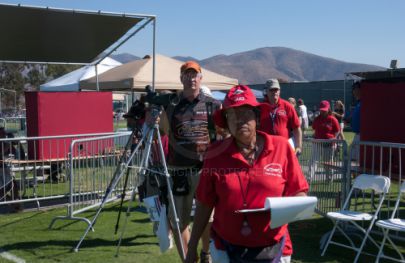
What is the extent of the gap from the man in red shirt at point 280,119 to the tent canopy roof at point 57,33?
3.09 m

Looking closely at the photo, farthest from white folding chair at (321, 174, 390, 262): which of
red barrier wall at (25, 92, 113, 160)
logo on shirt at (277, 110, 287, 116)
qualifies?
red barrier wall at (25, 92, 113, 160)

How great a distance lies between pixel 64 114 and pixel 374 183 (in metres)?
7.64

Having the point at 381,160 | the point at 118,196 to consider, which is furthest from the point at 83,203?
the point at 381,160

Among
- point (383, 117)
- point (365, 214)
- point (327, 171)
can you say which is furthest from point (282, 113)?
point (365, 214)

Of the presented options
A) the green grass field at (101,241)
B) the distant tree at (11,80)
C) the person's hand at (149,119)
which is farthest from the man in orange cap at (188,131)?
the distant tree at (11,80)

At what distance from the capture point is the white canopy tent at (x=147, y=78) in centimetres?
1268

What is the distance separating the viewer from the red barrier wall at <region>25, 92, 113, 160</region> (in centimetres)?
1096

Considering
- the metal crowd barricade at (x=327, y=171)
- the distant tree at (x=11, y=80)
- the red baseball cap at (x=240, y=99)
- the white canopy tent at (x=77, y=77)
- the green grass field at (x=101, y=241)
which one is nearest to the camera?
the red baseball cap at (x=240, y=99)

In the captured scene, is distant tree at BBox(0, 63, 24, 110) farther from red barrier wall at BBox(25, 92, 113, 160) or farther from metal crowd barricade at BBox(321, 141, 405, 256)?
metal crowd barricade at BBox(321, 141, 405, 256)

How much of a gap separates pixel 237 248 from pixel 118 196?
19.2 ft

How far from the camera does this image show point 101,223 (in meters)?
7.50

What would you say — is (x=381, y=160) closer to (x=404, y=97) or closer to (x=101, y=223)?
(x=404, y=97)

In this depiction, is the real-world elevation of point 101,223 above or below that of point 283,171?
below

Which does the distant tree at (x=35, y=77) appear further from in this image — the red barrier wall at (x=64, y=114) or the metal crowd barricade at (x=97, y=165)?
the metal crowd barricade at (x=97, y=165)
